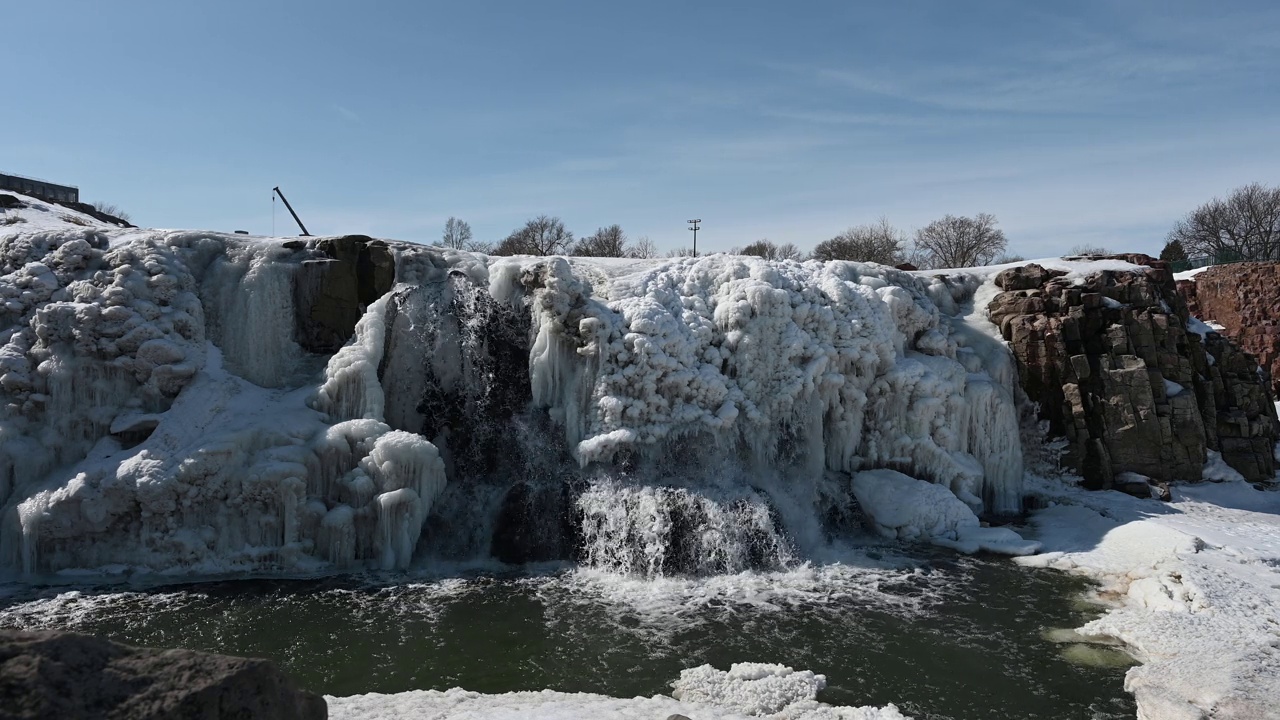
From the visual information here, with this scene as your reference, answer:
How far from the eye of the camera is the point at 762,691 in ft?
23.1

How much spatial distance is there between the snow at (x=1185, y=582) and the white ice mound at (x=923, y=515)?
687mm

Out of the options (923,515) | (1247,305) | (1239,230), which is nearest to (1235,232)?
(1239,230)

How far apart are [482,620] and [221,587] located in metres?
3.60

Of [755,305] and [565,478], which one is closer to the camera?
[565,478]

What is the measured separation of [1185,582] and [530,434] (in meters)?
9.13

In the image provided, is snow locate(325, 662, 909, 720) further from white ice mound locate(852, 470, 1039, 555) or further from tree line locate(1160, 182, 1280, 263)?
tree line locate(1160, 182, 1280, 263)

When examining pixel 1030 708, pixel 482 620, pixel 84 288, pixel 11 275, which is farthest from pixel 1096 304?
pixel 11 275

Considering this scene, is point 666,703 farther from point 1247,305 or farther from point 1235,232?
point 1235,232

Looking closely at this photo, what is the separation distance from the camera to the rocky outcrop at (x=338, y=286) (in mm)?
13016

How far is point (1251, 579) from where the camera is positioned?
9898 mm

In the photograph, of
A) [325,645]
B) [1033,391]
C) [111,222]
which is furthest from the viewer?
[111,222]

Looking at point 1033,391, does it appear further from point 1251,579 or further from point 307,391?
point 307,391

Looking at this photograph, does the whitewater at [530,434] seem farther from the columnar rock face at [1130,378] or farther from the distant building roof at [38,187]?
the distant building roof at [38,187]

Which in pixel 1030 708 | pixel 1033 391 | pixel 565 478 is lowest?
pixel 1030 708
